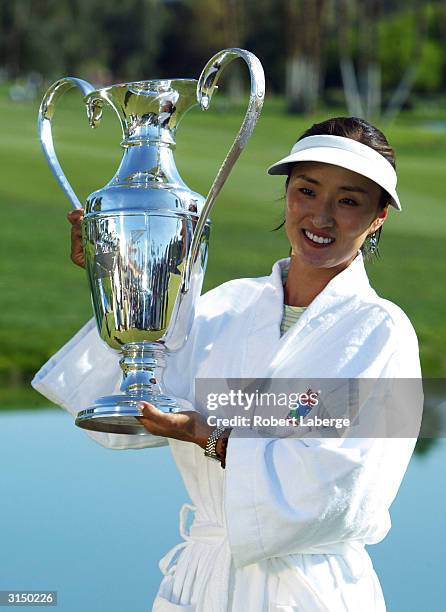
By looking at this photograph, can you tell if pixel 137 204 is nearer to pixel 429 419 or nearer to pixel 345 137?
pixel 345 137

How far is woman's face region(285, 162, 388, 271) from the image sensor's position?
7.09 ft

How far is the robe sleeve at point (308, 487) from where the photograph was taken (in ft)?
6.72

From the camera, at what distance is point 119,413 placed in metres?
2.17

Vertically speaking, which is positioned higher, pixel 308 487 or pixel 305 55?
pixel 305 55

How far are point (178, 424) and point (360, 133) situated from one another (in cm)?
52

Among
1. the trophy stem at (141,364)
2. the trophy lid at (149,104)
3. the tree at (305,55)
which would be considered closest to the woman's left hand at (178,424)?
the trophy stem at (141,364)

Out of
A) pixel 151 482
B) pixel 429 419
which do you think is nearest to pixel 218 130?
pixel 429 419

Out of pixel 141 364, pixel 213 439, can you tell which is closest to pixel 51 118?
pixel 141 364

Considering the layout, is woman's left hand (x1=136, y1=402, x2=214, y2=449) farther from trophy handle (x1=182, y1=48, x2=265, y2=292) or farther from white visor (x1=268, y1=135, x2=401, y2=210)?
white visor (x1=268, y1=135, x2=401, y2=210)

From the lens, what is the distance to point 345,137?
7.25 ft

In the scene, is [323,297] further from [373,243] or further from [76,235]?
[76,235]

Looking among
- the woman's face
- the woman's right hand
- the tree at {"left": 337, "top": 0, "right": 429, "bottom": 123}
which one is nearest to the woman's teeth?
the woman's face

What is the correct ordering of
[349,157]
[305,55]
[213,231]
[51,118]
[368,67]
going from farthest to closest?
[368,67], [305,55], [213,231], [51,118], [349,157]

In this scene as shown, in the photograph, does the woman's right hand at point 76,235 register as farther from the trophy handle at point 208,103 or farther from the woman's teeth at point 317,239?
the woman's teeth at point 317,239
